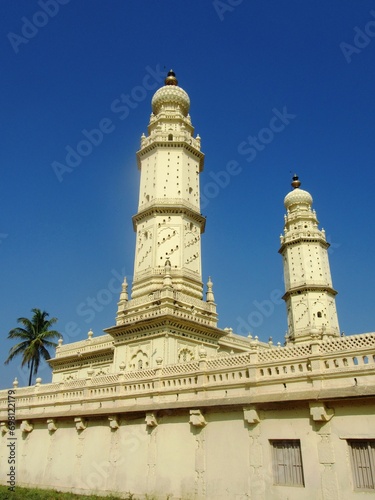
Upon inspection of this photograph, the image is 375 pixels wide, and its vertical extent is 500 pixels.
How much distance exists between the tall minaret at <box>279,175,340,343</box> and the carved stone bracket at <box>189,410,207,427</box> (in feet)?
84.4

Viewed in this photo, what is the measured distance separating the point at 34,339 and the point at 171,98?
81.5ft

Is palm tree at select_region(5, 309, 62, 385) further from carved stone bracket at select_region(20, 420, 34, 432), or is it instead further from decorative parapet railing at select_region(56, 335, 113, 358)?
carved stone bracket at select_region(20, 420, 34, 432)

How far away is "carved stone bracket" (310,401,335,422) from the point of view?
37.5ft

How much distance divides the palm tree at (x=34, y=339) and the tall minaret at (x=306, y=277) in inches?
876

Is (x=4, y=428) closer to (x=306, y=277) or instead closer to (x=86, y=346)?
(x=86, y=346)

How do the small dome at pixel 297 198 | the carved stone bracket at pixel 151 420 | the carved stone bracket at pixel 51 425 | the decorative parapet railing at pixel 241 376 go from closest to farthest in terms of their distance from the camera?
the decorative parapet railing at pixel 241 376 < the carved stone bracket at pixel 151 420 < the carved stone bracket at pixel 51 425 < the small dome at pixel 297 198

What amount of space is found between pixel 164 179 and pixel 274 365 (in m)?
18.7

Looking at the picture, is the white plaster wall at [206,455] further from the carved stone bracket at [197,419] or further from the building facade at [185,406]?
the carved stone bracket at [197,419]

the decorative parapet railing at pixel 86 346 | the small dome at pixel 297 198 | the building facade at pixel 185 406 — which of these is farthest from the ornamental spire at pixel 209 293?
the small dome at pixel 297 198

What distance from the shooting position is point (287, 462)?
12086 mm

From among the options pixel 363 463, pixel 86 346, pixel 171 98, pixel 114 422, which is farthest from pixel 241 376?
pixel 171 98

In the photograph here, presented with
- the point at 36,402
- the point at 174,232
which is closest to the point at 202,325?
the point at 174,232

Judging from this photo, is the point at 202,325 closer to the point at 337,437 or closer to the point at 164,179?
the point at 164,179

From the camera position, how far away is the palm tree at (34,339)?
128 feet
